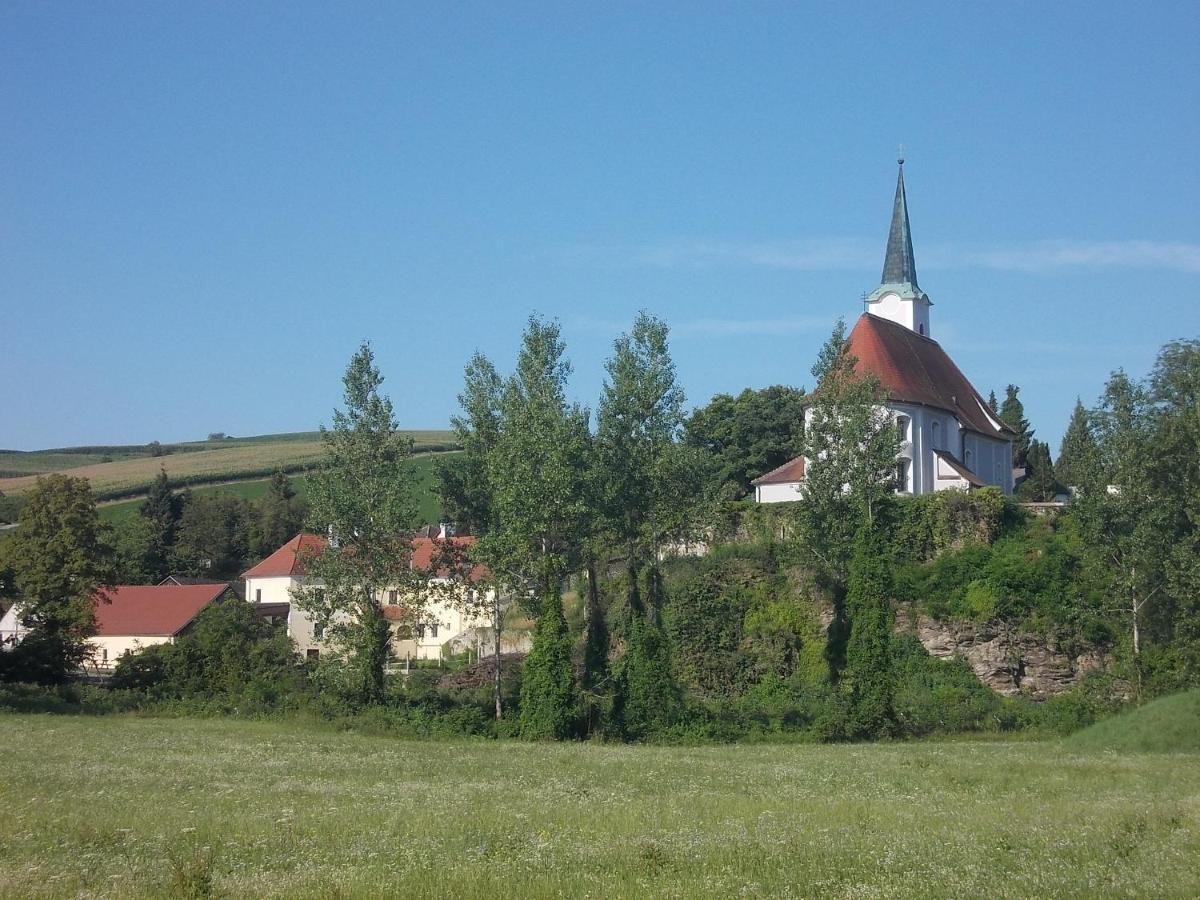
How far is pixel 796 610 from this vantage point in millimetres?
47000

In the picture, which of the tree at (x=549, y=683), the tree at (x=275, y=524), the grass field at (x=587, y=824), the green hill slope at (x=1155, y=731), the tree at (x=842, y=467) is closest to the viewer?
the grass field at (x=587, y=824)

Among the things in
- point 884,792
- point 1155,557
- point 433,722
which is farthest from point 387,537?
point 1155,557

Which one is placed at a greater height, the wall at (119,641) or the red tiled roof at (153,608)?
the red tiled roof at (153,608)

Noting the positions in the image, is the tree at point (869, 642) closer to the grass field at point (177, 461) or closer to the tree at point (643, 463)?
the tree at point (643, 463)

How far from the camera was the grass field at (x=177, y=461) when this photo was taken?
131000 millimetres

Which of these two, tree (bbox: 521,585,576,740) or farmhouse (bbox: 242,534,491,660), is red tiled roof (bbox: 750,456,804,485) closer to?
farmhouse (bbox: 242,534,491,660)

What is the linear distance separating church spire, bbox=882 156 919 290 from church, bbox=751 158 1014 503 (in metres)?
0.06

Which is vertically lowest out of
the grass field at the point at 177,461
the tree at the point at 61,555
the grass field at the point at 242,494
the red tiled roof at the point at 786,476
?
the tree at the point at 61,555

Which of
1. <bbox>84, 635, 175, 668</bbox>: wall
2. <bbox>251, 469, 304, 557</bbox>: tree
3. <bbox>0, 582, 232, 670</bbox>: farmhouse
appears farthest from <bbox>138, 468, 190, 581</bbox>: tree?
<bbox>84, 635, 175, 668</bbox>: wall

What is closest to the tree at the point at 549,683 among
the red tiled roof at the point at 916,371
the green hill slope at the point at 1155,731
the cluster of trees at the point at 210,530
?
the green hill slope at the point at 1155,731

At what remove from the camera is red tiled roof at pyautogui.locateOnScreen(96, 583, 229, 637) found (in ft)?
231

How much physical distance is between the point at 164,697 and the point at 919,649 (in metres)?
27.4

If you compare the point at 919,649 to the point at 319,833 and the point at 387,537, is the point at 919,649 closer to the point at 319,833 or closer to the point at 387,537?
the point at 387,537

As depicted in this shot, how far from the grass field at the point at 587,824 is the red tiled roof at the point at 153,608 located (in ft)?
138
